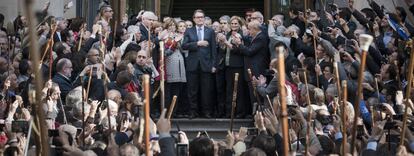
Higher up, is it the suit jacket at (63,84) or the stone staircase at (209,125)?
the suit jacket at (63,84)

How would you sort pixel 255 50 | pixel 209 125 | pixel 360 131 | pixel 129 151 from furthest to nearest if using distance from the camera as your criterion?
pixel 255 50 < pixel 209 125 < pixel 360 131 < pixel 129 151

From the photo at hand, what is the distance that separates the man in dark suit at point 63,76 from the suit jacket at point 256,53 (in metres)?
3.58

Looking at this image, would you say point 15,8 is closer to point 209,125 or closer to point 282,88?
point 209,125

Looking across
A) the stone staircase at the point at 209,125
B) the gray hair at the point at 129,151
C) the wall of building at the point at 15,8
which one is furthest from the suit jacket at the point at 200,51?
the gray hair at the point at 129,151

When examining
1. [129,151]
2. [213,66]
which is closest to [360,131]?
[129,151]

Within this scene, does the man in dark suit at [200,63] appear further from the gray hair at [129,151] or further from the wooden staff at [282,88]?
the wooden staff at [282,88]

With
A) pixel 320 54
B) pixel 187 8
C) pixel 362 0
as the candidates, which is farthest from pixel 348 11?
pixel 187 8

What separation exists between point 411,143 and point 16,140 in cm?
381

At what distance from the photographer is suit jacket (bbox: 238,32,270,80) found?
21328mm

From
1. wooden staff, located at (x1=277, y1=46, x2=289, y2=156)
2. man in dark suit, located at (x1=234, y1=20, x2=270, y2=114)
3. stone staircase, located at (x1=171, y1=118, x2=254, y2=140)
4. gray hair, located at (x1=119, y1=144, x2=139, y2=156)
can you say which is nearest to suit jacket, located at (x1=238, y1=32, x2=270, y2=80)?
man in dark suit, located at (x1=234, y1=20, x2=270, y2=114)

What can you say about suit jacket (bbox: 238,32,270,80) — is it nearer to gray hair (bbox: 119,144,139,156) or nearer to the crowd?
the crowd

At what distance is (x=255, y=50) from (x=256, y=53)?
11 cm

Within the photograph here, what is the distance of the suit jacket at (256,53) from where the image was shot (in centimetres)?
2133

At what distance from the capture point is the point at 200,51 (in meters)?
21.6
